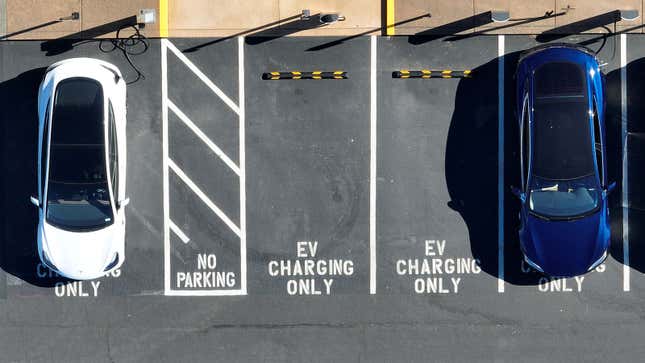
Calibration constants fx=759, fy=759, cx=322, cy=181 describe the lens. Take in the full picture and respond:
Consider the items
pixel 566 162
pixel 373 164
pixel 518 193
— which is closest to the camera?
pixel 566 162

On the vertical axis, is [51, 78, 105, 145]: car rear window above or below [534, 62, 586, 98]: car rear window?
below

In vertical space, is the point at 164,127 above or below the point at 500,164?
above

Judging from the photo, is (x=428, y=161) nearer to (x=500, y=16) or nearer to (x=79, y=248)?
(x=500, y=16)

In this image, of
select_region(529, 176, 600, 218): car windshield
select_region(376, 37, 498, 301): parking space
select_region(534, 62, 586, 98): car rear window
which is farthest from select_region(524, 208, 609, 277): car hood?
select_region(534, 62, 586, 98): car rear window

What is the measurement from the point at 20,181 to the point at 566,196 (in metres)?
10.8

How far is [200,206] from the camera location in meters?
15.4

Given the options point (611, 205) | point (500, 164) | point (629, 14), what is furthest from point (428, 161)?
point (629, 14)

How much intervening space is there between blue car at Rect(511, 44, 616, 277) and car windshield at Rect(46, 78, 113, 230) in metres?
8.25

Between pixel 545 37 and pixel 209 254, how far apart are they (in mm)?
8070

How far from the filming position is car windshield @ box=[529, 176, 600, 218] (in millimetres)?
14406

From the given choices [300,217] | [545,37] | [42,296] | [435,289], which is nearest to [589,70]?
[545,37]

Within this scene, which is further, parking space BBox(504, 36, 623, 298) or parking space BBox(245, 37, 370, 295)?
parking space BBox(245, 37, 370, 295)

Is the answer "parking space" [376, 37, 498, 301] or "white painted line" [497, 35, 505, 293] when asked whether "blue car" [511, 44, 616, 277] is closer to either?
"white painted line" [497, 35, 505, 293]

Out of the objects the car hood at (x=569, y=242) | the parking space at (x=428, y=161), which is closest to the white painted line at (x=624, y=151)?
the car hood at (x=569, y=242)
